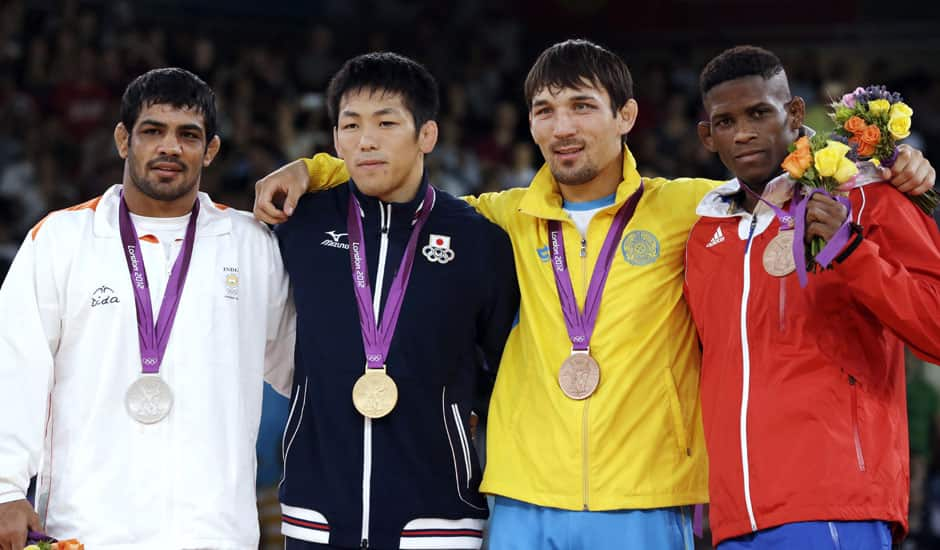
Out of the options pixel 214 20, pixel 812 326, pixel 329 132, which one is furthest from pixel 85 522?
pixel 214 20

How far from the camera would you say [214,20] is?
14086 mm

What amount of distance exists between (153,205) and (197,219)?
15 centimetres

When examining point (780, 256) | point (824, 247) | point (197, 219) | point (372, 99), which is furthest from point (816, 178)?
point (197, 219)

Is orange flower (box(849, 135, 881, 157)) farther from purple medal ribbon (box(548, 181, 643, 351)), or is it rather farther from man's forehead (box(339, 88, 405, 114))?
man's forehead (box(339, 88, 405, 114))

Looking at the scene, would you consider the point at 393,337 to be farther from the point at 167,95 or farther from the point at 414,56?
the point at 414,56

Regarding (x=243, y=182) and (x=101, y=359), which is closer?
(x=101, y=359)

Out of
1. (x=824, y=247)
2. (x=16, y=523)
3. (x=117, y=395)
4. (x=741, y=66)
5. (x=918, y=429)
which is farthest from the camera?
(x=918, y=429)

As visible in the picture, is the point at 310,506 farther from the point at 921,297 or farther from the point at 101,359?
the point at 921,297

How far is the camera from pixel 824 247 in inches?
144

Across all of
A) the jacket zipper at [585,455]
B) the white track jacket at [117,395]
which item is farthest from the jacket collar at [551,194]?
the white track jacket at [117,395]

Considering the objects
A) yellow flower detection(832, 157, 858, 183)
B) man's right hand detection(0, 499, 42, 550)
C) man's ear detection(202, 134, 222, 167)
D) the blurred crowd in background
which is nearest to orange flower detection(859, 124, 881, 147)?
yellow flower detection(832, 157, 858, 183)

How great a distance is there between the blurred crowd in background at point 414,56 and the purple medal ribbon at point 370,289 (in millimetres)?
2951

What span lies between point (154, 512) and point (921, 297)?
2424 mm

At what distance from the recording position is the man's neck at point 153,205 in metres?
4.36
